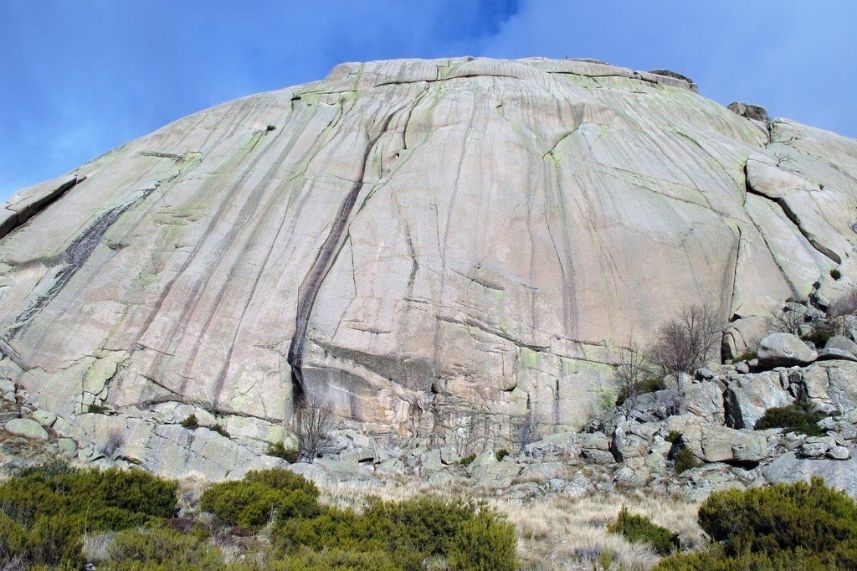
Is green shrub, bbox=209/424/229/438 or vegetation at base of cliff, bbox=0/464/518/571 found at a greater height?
green shrub, bbox=209/424/229/438

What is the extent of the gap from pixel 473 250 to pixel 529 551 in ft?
62.1

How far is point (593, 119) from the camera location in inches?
1460

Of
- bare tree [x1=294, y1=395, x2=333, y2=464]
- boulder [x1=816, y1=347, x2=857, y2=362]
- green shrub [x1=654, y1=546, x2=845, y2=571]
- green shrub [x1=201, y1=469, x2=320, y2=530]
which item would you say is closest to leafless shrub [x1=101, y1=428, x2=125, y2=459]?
bare tree [x1=294, y1=395, x2=333, y2=464]

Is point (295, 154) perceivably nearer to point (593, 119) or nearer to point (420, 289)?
point (420, 289)

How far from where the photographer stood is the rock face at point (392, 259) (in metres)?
23.9

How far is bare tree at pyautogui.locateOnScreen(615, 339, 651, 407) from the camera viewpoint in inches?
965

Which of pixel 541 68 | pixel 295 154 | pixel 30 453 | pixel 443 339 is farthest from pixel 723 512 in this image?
pixel 541 68

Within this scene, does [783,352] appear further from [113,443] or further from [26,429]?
[26,429]

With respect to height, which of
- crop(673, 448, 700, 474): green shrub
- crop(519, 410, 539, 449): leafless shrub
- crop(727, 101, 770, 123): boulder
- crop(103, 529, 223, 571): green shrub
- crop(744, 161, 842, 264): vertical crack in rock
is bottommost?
crop(103, 529, 223, 571): green shrub

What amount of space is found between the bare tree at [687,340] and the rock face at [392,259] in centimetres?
67

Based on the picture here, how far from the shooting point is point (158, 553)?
762 cm

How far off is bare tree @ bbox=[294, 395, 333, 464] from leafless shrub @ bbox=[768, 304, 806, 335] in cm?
1981

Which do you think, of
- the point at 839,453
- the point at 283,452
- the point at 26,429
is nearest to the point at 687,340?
the point at 839,453

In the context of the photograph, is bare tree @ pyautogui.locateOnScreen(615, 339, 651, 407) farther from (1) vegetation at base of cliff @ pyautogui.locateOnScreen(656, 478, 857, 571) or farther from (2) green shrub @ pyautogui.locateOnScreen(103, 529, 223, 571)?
(2) green shrub @ pyautogui.locateOnScreen(103, 529, 223, 571)
